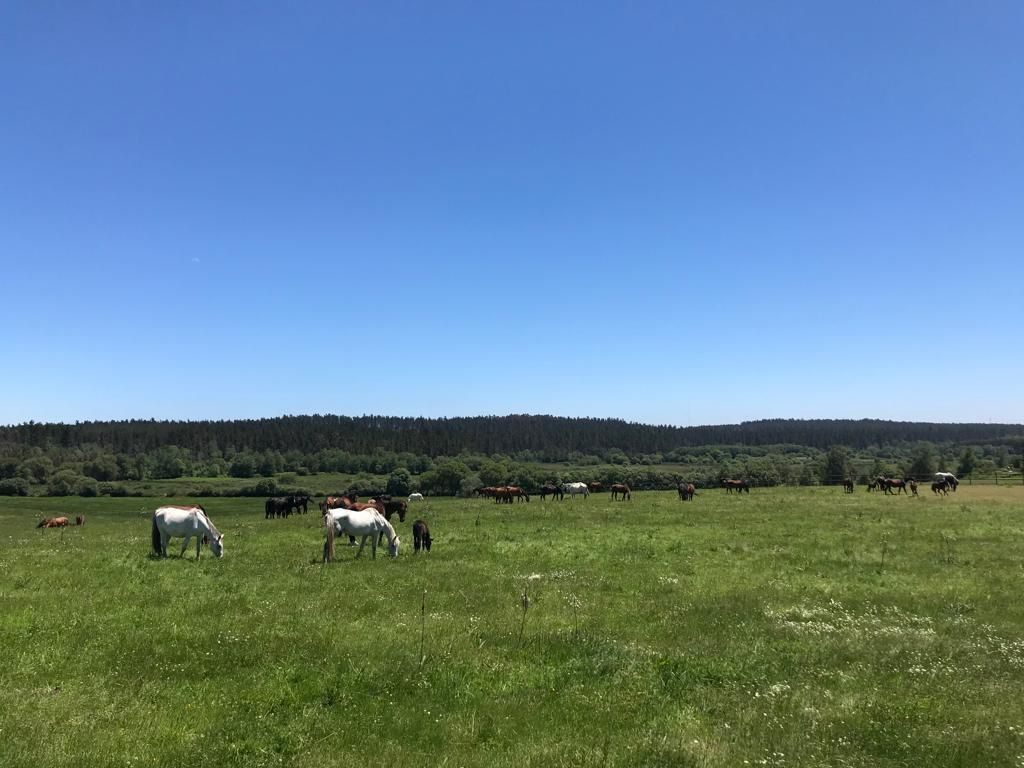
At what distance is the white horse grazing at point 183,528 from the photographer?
22047 millimetres

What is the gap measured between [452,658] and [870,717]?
6110 mm

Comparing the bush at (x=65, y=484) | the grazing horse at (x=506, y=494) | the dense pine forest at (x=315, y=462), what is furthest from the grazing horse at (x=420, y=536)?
the bush at (x=65, y=484)

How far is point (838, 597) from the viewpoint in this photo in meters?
16.7

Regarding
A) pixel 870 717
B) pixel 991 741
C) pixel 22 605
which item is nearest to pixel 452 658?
pixel 870 717

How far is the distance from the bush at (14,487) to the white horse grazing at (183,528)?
319 ft

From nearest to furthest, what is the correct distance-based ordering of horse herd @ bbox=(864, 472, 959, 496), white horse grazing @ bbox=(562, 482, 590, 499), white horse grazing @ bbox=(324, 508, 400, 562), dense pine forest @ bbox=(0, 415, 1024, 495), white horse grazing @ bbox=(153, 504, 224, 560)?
1. white horse grazing @ bbox=(153, 504, 224, 560)
2. white horse grazing @ bbox=(324, 508, 400, 562)
3. horse herd @ bbox=(864, 472, 959, 496)
4. white horse grazing @ bbox=(562, 482, 590, 499)
5. dense pine forest @ bbox=(0, 415, 1024, 495)

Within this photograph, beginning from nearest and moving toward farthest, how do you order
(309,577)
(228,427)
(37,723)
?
(37,723) → (309,577) → (228,427)

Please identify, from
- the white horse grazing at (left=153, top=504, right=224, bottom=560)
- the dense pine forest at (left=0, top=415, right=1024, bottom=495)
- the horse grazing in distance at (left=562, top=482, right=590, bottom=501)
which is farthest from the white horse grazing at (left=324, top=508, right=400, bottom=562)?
the dense pine forest at (left=0, top=415, right=1024, bottom=495)

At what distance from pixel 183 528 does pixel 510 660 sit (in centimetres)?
1560

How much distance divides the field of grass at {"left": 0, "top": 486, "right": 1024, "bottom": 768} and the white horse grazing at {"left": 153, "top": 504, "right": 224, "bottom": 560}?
101 cm

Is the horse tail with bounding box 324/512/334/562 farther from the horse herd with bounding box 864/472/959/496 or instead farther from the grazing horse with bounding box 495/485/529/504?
the horse herd with bounding box 864/472/959/496

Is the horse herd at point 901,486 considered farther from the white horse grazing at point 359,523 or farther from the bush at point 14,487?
the bush at point 14,487

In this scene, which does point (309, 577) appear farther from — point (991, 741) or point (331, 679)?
point (991, 741)

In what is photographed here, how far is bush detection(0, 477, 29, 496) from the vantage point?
324 ft
